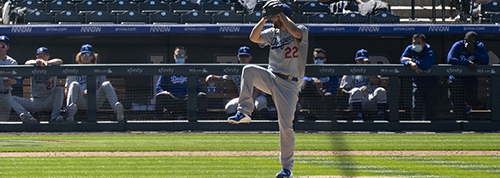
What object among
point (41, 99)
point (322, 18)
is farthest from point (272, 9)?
point (322, 18)

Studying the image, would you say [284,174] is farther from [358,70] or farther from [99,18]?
[99,18]

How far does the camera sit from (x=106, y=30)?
31.8 feet

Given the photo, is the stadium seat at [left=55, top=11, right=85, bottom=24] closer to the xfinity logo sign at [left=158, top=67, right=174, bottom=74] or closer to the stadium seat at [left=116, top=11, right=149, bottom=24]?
the stadium seat at [left=116, top=11, right=149, bottom=24]

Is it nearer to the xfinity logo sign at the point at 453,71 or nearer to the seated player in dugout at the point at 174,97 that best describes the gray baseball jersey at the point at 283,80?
the seated player in dugout at the point at 174,97

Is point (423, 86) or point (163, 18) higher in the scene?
point (163, 18)

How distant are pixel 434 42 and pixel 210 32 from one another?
14.4 feet

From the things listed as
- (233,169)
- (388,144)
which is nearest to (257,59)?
(388,144)

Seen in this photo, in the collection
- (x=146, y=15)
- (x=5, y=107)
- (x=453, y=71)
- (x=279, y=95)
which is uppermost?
(x=146, y=15)

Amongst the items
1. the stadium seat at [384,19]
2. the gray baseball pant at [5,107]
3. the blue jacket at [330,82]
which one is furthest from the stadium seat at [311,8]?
the gray baseball pant at [5,107]

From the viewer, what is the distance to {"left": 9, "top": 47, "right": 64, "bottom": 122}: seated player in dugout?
24.9ft

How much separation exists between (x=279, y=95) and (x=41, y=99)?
4.74 m

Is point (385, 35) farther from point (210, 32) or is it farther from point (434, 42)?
point (210, 32)

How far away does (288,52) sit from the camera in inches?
160

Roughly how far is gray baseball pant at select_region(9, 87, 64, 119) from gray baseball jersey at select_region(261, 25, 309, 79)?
451 centimetres
